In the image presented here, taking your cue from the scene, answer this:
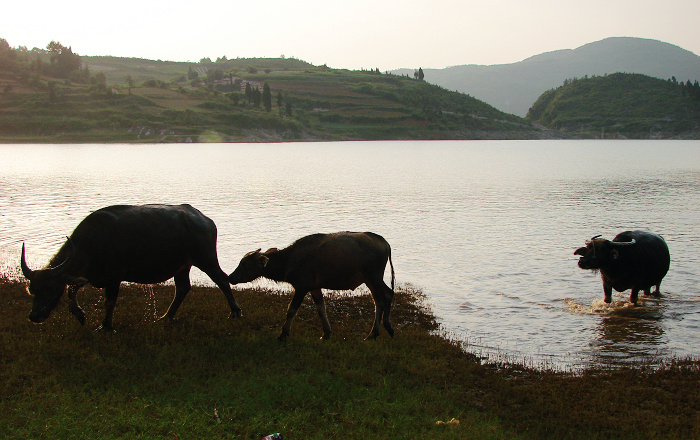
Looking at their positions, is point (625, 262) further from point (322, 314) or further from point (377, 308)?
point (322, 314)

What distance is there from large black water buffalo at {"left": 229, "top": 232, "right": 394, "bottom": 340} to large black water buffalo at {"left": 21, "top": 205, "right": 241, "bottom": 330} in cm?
129

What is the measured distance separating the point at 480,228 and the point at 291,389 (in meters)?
24.8

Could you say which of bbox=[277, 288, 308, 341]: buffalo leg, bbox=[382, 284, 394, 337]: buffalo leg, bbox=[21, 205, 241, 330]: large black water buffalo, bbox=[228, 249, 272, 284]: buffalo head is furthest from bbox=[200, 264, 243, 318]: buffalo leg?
bbox=[382, 284, 394, 337]: buffalo leg

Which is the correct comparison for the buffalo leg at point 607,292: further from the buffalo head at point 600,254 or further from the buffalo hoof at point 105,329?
the buffalo hoof at point 105,329

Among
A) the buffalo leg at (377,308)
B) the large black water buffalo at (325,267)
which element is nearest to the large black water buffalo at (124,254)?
the large black water buffalo at (325,267)

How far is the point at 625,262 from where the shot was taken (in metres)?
17.5

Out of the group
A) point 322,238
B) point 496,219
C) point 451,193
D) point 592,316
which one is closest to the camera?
point 322,238

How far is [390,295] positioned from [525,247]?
52.4 ft

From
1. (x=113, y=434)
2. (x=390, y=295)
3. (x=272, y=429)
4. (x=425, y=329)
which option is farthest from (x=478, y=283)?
(x=113, y=434)

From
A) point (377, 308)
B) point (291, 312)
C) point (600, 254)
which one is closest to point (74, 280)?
point (291, 312)

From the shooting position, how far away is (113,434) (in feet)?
27.2

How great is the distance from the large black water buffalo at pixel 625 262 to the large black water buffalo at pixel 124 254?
1059cm

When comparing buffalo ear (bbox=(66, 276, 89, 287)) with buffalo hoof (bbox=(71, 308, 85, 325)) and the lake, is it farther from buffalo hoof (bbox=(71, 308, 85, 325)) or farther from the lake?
the lake

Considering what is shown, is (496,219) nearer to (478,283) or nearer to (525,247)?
(525,247)
